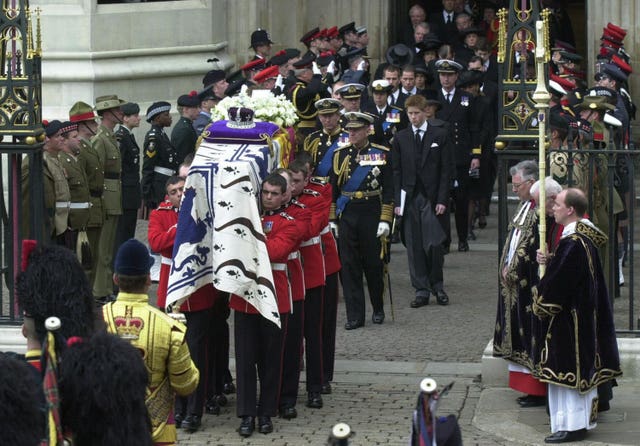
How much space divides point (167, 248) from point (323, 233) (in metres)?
1.36

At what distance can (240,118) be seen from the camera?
A: 34.7 feet

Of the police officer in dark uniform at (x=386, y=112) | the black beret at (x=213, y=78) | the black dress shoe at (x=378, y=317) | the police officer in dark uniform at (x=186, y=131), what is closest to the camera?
the black dress shoe at (x=378, y=317)

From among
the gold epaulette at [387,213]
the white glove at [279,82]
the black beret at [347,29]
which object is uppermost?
the black beret at [347,29]

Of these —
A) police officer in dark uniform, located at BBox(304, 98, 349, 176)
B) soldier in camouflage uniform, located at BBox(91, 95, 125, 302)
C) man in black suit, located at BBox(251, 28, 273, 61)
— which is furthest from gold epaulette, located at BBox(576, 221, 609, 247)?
man in black suit, located at BBox(251, 28, 273, 61)

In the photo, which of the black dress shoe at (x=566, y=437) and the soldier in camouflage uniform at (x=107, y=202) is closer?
the black dress shoe at (x=566, y=437)

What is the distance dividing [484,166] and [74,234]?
5.36 meters

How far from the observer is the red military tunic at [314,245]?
1076 cm

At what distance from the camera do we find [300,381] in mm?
11656

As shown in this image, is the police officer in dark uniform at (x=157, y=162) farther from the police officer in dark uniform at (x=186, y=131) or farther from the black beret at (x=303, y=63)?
the black beret at (x=303, y=63)

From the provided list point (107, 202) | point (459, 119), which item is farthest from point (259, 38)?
point (107, 202)

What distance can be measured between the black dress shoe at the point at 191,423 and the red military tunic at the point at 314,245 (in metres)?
1.29

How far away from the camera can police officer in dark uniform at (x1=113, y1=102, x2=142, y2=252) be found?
15.2 metres

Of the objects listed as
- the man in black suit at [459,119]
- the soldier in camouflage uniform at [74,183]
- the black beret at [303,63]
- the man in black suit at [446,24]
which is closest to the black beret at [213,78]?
the black beret at [303,63]

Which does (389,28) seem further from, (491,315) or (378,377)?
(378,377)
